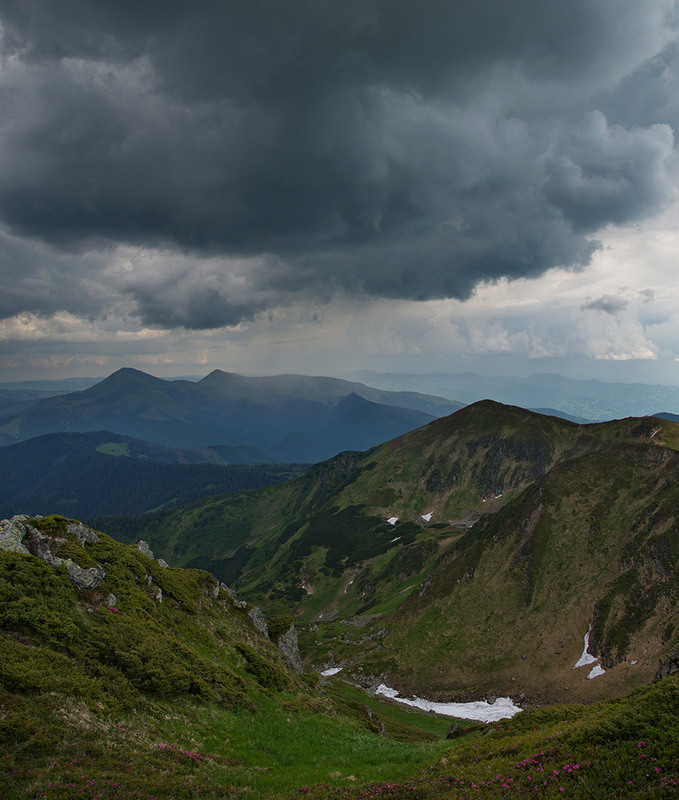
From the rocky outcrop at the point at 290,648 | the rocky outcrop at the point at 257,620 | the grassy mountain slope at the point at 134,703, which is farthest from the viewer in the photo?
the rocky outcrop at the point at 290,648

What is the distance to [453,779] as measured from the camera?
728 inches

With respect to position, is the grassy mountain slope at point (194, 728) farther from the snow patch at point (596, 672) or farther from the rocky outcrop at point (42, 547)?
the snow patch at point (596, 672)

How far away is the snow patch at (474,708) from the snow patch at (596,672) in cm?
1465

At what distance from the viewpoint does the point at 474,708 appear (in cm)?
7925

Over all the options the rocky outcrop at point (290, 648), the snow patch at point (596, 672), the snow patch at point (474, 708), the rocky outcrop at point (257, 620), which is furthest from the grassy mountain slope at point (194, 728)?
the snow patch at point (596, 672)

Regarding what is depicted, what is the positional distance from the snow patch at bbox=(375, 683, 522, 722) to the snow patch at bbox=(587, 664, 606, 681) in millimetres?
14648

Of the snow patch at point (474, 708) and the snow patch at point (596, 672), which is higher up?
the snow patch at point (596, 672)

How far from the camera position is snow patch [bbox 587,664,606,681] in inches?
2940

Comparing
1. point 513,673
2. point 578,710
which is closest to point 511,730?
point 578,710

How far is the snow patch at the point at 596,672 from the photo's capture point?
7469 cm

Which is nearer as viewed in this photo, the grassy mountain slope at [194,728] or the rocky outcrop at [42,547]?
the grassy mountain slope at [194,728]

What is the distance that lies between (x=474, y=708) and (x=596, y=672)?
23951 millimetres

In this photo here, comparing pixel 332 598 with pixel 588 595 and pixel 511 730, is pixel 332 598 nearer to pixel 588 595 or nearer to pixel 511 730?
pixel 588 595

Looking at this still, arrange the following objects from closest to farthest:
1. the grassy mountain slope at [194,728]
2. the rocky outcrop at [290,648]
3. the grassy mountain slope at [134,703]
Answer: the grassy mountain slope at [194,728] < the grassy mountain slope at [134,703] < the rocky outcrop at [290,648]
